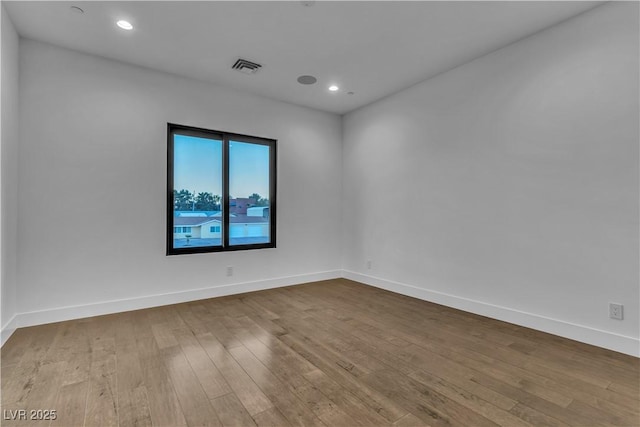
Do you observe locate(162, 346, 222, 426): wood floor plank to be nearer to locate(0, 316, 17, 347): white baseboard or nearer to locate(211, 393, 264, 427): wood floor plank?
locate(211, 393, 264, 427): wood floor plank

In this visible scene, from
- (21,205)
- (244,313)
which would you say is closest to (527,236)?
(244,313)

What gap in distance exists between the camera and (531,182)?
3.00 metres

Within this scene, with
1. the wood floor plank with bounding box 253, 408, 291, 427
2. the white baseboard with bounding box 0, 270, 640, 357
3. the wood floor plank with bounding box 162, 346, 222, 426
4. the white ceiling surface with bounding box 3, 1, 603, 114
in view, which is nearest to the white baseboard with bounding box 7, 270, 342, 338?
the white baseboard with bounding box 0, 270, 640, 357

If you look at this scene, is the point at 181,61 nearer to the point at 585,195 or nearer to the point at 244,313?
the point at 244,313

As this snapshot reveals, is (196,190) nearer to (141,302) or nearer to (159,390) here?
(141,302)

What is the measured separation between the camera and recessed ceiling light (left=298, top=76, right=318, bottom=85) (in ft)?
12.8

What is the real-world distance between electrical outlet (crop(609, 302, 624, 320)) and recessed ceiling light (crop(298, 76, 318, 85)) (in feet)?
12.2

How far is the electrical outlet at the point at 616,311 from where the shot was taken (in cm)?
248

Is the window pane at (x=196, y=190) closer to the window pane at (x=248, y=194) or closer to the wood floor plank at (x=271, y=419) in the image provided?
the window pane at (x=248, y=194)

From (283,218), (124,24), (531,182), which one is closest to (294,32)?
(124,24)

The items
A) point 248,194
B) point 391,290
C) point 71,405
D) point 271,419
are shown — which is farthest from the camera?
point 248,194

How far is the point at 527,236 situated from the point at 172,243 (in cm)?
390

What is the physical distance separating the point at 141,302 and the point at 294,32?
3.32 meters

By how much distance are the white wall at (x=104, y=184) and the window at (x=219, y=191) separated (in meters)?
0.12
